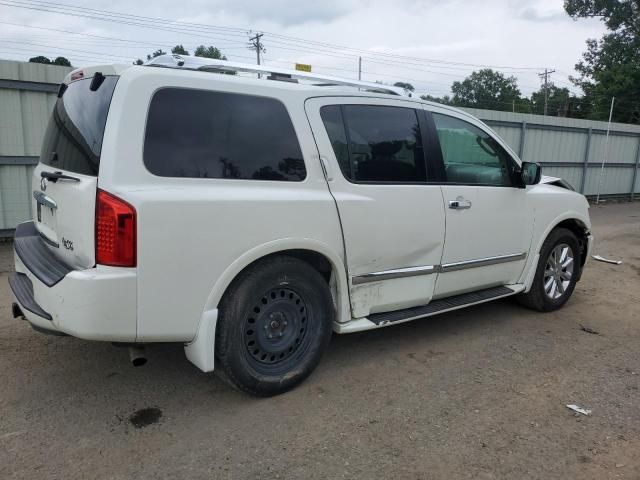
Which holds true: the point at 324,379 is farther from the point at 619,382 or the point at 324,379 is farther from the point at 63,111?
the point at 63,111

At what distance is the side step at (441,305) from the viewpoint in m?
3.74

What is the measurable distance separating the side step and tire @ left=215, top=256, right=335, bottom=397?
0.47m

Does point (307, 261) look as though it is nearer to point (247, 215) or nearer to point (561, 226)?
point (247, 215)

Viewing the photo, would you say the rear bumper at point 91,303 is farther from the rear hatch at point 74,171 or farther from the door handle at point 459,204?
the door handle at point 459,204

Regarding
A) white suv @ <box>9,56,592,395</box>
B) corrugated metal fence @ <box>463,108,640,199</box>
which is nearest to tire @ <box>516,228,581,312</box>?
white suv @ <box>9,56,592,395</box>

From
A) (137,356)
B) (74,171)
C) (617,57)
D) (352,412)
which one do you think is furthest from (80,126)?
(617,57)

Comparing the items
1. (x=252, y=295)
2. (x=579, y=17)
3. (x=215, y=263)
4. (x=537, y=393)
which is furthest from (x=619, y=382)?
(x=579, y=17)

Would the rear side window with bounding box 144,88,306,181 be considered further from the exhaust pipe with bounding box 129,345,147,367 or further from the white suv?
the exhaust pipe with bounding box 129,345,147,367

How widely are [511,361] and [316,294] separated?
1724 mm

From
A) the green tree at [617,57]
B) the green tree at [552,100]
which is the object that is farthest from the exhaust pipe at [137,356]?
the green tree at [552,100]

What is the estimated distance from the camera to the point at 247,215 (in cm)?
296

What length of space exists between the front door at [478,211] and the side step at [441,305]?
2.7 inches

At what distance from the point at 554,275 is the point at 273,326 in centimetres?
320

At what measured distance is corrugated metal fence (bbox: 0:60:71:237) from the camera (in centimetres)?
697
